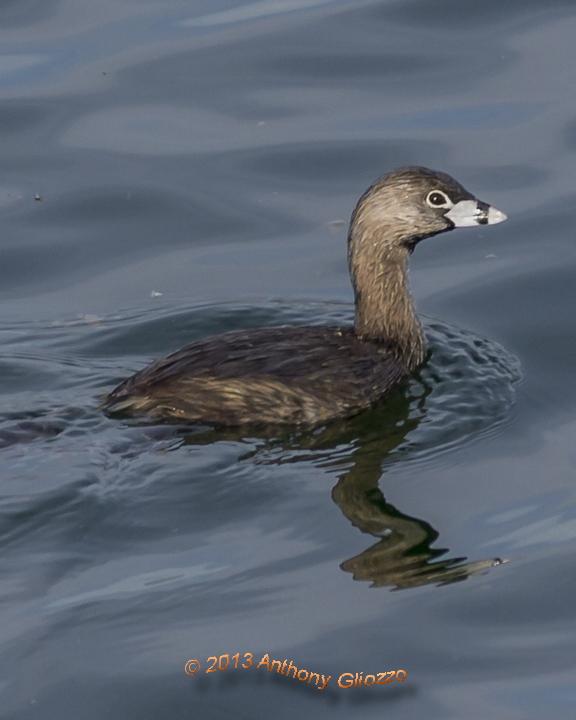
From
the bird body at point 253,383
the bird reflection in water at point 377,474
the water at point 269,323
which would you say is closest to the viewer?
the water at point 269,323

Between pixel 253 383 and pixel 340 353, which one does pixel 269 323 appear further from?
pixel 253 383

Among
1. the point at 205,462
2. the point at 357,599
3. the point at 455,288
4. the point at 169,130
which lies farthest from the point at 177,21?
the point at 357,599

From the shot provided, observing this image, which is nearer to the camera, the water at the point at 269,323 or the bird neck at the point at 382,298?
the water at the point at 269,323

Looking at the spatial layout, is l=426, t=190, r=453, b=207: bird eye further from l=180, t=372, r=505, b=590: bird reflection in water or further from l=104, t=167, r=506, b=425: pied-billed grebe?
l=180, t=372, r=505, b=590: bird reflection in water

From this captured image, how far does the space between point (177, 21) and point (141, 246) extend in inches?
140

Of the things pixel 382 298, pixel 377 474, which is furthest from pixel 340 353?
pixel 377 474

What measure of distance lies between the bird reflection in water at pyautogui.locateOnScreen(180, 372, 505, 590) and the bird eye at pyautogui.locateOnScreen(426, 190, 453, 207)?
98 centimetres

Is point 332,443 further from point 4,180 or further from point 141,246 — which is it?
point 4,180

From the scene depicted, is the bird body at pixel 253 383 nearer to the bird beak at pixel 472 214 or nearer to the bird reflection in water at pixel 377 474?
the bird reflection in water at pixel 377 474

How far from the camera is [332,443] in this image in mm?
8758

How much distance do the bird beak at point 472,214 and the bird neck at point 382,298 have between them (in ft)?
1.17

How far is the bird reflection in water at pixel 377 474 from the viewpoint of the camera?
7.40 m

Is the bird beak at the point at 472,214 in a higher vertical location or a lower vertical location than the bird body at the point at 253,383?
higher

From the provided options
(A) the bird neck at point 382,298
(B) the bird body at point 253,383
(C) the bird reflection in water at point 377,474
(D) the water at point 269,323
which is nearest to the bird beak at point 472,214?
(A) the bird neck at point 382,298
